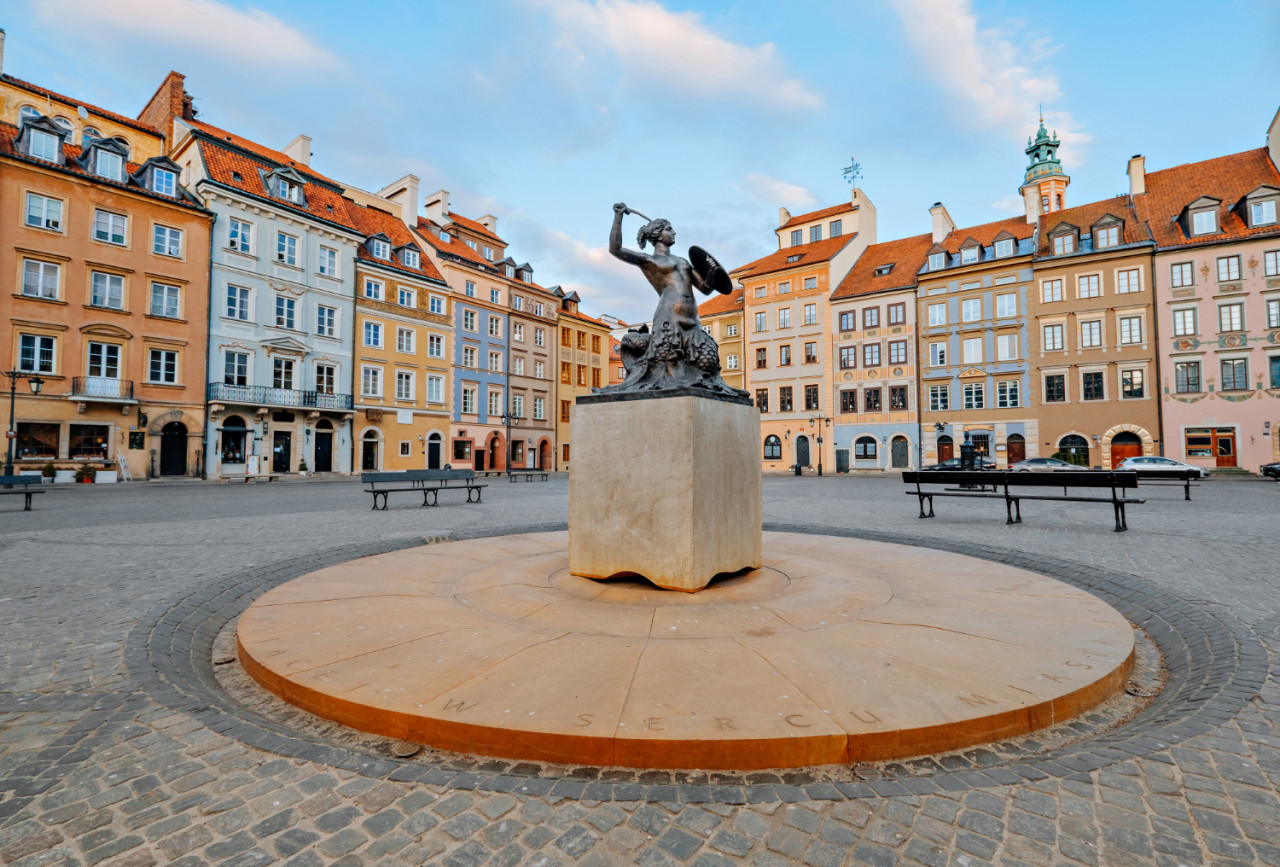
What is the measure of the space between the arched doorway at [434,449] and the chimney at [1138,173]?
48.1m

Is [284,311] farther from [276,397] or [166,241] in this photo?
[166,241]

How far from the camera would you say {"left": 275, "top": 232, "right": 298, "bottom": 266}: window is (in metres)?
33.0

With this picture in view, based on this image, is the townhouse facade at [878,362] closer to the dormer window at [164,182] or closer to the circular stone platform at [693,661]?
the circular stone platform at [693,661]

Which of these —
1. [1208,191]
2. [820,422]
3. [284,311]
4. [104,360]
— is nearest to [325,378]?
[284,311]

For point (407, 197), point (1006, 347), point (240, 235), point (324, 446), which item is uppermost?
point (407, 197)

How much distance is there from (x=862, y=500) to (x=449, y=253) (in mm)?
36237

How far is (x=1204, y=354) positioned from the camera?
108 ft

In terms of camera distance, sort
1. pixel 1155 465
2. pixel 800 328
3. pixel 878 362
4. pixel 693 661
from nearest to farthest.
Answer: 1. pixel 693 661
2. pixel 1155 465
3. pixel 878 362
4. pixel 800 328

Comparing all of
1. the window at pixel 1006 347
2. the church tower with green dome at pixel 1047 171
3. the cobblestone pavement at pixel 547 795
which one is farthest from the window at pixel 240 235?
the church tower with green dome at pixel 1047 171

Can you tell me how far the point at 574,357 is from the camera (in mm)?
54781

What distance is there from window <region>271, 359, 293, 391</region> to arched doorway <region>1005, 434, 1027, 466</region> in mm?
43422

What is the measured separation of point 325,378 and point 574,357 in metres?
23.4

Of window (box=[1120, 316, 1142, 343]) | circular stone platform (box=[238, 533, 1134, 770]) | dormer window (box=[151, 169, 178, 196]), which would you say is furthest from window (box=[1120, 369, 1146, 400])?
dormer window (box=[151, 169, 178, 196])

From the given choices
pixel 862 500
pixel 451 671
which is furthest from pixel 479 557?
pixel 862 500
